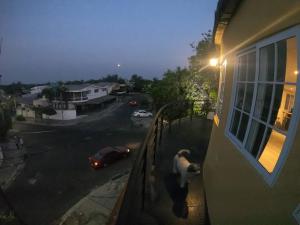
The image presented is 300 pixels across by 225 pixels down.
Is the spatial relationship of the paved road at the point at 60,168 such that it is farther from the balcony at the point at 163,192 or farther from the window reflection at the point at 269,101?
the window reflection at the point at 269,101

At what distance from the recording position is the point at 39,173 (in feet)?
62.3

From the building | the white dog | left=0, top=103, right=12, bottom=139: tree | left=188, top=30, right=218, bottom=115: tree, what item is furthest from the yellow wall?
the building

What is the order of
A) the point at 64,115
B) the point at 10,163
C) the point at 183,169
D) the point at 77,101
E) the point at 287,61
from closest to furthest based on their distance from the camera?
1. the point at 287,61
2. the point at 183,169
3. the point at 10,163
4. the point at 64,115
5. the point at 77,101

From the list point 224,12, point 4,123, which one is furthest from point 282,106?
point 4,123

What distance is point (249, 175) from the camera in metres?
2.67

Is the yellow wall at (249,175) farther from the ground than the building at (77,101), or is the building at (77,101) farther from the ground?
the yellow wall at (249,175)

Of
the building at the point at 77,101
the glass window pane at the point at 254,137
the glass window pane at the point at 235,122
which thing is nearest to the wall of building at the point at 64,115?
the building at the point at 77,101

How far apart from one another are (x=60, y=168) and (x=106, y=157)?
12.5 ft

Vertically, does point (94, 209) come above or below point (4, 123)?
below

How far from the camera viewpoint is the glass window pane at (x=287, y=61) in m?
2.27

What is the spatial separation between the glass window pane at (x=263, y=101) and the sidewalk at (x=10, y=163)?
724 inches

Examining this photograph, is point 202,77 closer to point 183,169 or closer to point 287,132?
point 183,169

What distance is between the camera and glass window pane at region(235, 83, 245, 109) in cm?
354

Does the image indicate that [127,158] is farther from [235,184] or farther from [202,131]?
[235,184]
